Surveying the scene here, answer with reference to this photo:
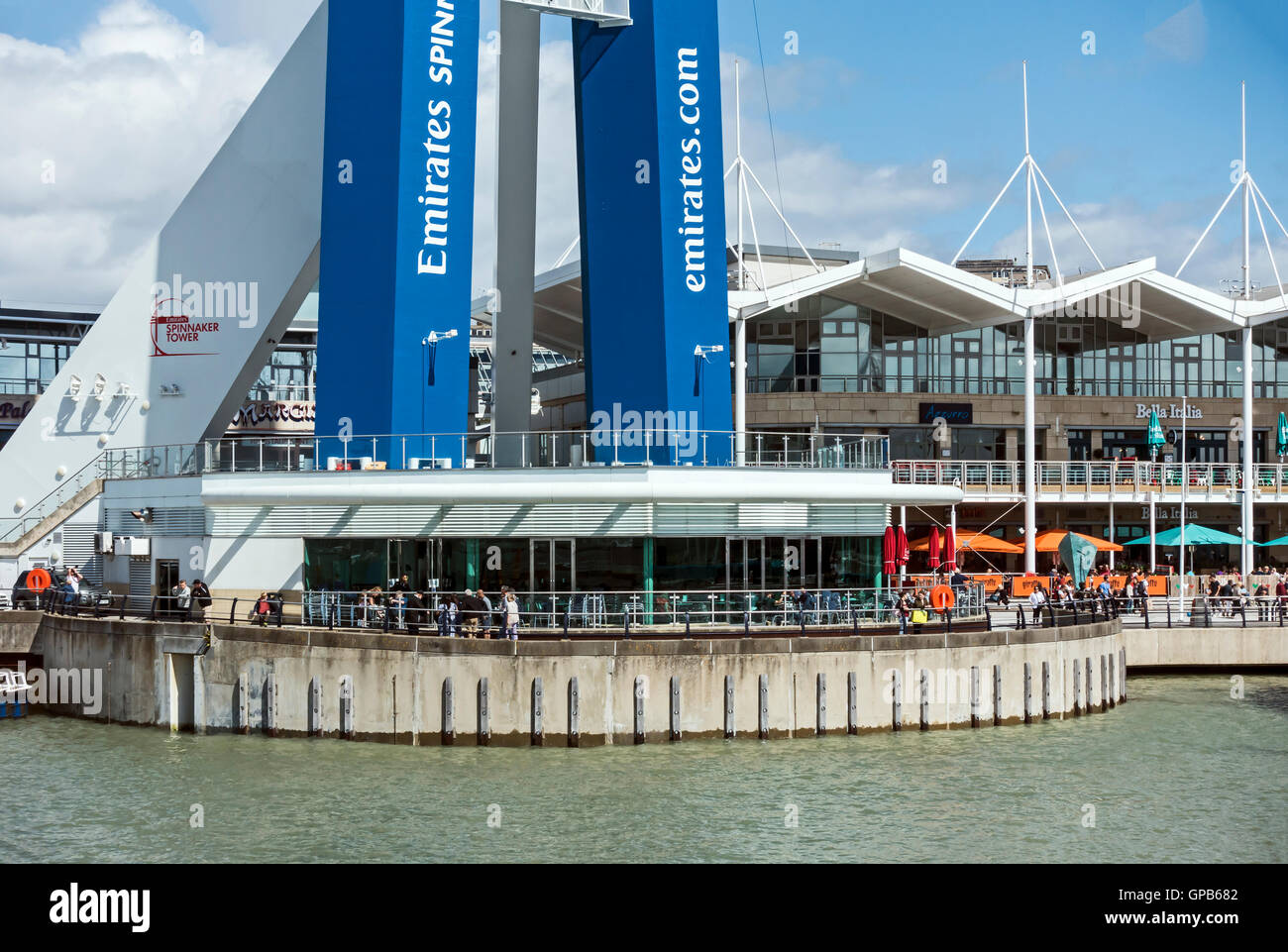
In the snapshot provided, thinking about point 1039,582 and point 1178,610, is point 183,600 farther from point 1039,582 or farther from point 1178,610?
point 1178,610

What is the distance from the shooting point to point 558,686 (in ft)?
102

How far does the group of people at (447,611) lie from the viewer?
32344 millimetres

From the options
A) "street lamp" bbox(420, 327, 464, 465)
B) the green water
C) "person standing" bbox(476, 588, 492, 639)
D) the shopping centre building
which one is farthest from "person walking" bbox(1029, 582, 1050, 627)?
"street lamp" bbox(420, 327, 464, 465)

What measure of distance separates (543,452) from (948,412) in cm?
3038

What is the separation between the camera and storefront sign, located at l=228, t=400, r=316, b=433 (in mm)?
69562

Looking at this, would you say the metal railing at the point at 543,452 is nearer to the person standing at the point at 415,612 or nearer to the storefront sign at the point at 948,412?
the person standing at the point at 415,612

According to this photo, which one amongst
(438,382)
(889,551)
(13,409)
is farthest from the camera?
(13,409)

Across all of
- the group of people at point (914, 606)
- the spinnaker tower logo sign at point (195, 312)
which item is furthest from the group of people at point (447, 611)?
the spinnaker tower logo sign at point (195, 312)

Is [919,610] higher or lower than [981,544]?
lower

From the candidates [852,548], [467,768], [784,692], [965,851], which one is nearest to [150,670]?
[467,768]

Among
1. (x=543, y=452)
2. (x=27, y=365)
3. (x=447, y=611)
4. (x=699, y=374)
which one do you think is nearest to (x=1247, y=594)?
(x=699, y=374)

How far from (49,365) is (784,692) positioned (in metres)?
55.3

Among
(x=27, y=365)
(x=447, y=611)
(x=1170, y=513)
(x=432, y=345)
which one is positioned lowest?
(x=447, y=611)
